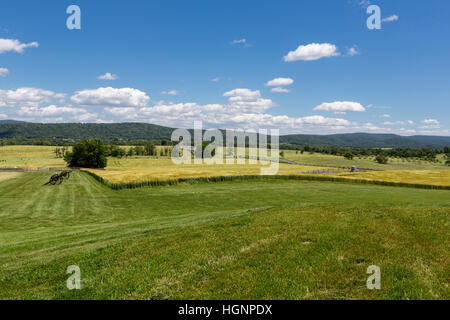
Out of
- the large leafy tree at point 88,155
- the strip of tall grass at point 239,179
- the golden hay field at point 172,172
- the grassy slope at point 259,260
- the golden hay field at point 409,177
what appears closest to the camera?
the grassy slope at point 259,260

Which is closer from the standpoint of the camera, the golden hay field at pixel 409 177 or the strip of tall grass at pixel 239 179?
the strip of tall grass at pixel 239 179

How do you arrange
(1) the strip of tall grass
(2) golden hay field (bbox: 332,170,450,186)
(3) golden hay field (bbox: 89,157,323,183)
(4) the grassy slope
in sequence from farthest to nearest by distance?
1. (3) golden hay field (bbox: 89,157,323,183)
2. (2) golden hay field (bbox: 332,170,450,186)
3. (1) the strip of tall grass
4. (4) the grassy slope

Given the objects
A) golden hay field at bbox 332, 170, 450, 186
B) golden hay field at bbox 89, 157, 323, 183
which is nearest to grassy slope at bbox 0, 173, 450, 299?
golden hay field at bbox 89, 157, 323, 183

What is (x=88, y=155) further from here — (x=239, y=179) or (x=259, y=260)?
(x=259, y=260)

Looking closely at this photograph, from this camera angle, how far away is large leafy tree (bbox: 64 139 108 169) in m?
103

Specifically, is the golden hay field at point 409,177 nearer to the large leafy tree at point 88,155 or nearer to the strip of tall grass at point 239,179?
the strip of tall grass at point 239,179

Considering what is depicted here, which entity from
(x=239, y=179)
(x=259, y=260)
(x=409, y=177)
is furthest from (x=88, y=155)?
(x=259, y=260)

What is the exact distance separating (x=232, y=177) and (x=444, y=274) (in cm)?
5575

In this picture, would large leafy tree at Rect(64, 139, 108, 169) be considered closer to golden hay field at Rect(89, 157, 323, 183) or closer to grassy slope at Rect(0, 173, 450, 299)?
golden hay field at Rect(89, 157, 323, 183)

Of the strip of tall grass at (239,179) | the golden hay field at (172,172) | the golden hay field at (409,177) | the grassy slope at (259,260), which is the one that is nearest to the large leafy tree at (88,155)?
the golden hay field at (172,172)

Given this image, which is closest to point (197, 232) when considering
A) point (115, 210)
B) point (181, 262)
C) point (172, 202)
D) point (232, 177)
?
point (181, 262)

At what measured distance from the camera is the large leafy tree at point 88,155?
103312mm

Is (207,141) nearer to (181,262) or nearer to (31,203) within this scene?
(31,203)

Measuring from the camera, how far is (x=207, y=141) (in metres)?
176
